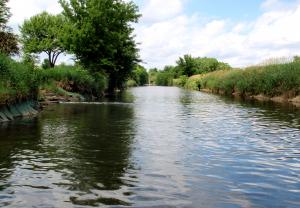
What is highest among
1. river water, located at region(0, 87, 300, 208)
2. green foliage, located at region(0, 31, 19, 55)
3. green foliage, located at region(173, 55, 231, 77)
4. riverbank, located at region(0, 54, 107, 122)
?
green foliage, located at region(173, 55, 231, 77)

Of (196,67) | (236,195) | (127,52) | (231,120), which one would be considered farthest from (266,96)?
(196,67)

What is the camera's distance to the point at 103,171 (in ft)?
34.0

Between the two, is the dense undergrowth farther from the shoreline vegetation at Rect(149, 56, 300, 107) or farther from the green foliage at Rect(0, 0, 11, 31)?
the green foliage at Rect(0, 0, 11, 31)

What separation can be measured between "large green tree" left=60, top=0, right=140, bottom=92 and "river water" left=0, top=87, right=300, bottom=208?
33305 mm

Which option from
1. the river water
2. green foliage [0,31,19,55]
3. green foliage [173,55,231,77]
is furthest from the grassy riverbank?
green foliage [173,55,231,77]

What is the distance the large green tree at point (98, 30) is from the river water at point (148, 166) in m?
33.3

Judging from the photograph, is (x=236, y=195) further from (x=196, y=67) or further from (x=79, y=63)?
(x=196, y=67)

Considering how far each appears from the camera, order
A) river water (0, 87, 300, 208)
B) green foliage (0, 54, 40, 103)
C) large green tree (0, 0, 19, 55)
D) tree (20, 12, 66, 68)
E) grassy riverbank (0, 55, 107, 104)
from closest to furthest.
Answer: river water (0, 87, 300, 208)
green foliage (0, 54, 40, 103)
grassy riverbank (0, 55, 107, 104)
large green tree (0, 0, 19, 55)
tree (20, 12, 66, 68)

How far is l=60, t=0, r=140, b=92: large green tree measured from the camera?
50812mm

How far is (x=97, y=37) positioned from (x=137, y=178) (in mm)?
43451

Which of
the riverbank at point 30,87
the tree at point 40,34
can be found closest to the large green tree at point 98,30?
the riverbank at point 30,87

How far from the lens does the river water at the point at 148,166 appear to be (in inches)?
325

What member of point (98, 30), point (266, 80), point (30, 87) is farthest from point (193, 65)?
point (30, 87)

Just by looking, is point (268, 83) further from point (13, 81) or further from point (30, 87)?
point (13, 81)
